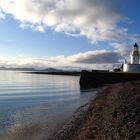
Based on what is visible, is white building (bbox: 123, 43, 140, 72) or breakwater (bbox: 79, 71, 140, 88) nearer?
breakwater (bbox: 79, 71, 140, 88)

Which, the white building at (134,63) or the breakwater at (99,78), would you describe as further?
the white building at (134,63)

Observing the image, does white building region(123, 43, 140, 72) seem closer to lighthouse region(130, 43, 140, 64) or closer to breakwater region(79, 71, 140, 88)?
lighthouse region(130, 43, 140, 64)

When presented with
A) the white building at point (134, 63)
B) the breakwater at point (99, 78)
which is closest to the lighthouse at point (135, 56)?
the white building at point (134, 63)

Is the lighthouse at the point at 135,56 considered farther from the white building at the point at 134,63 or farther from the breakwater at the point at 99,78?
the breakwater at the point at 99,78

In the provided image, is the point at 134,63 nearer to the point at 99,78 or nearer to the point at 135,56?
the point at 135,56

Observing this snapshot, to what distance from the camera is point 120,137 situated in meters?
10.3

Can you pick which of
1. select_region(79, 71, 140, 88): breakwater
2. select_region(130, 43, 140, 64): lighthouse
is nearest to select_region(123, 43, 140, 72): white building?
select_region(130, 43, 140, 64): lighthouse

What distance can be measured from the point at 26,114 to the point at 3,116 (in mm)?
1746

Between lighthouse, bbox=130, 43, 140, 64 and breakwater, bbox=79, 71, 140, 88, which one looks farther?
lighthouse, bbox=130, 43, 140, 64

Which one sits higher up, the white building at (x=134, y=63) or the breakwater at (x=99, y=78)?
the white building at (x=134, y=63)

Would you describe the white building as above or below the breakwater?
above

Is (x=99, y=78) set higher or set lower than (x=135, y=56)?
lower

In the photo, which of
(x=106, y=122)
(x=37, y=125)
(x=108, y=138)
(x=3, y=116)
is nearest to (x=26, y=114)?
(x=3, y=116)

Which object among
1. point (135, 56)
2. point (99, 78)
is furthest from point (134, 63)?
point (99, 78)
